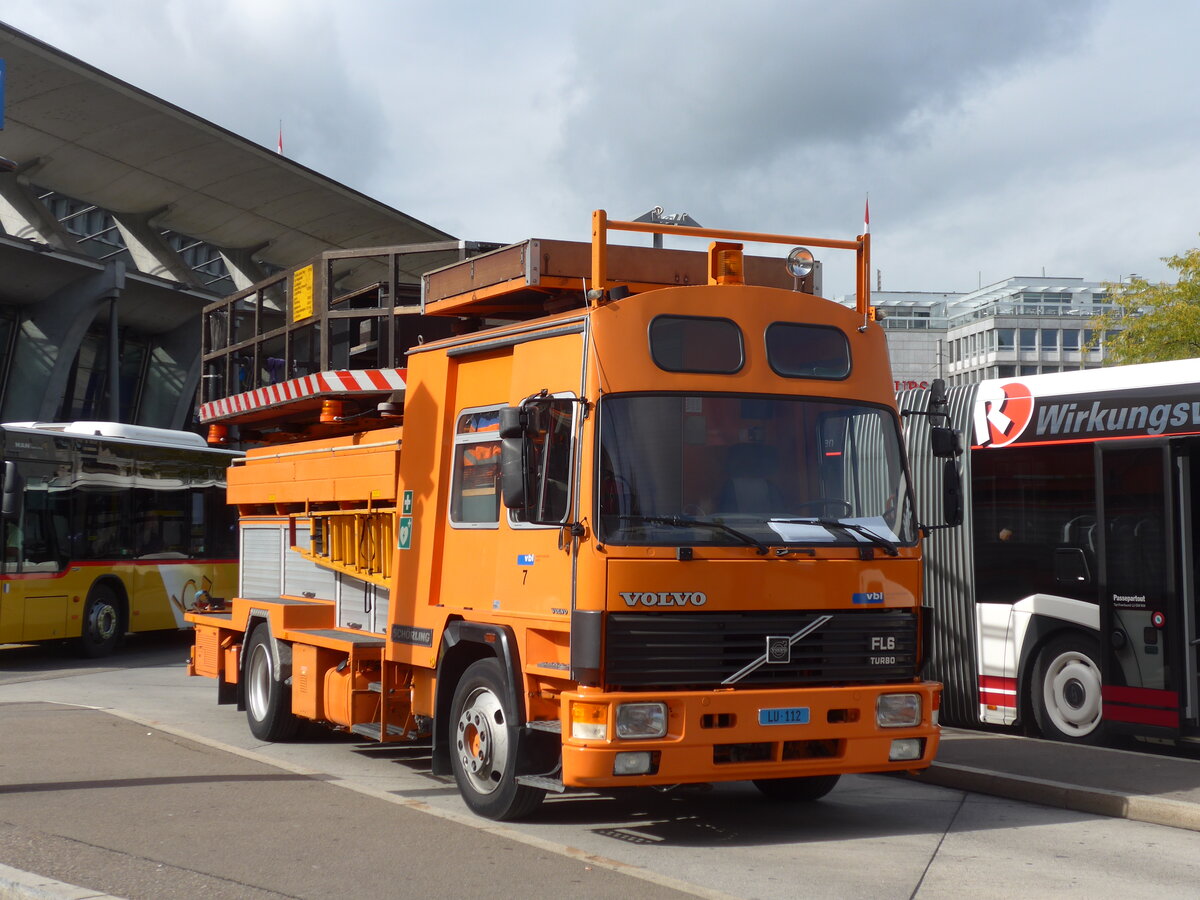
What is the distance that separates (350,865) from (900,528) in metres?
3.43

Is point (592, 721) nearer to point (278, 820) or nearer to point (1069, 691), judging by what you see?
point (278, 820)

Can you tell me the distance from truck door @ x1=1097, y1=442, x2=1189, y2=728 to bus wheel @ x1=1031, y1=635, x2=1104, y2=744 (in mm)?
280

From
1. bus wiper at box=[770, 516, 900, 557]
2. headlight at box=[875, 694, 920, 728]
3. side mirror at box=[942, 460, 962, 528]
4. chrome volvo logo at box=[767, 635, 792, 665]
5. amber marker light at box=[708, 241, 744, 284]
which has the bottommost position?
headlight at box=[875, 694, 920, 728]

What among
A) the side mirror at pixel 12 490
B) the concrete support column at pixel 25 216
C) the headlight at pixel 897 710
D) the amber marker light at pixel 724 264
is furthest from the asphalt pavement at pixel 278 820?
the concrete support column at pixel 25 216

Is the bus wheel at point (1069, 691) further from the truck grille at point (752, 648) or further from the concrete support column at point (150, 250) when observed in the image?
the concrete support column at point (150, 250)

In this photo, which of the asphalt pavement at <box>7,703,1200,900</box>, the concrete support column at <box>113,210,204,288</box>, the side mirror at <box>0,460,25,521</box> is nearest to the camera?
the asphalt pavement at <box>7,703,1200,900</box>

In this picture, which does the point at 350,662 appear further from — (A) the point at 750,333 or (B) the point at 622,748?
(A) the point at 750,333

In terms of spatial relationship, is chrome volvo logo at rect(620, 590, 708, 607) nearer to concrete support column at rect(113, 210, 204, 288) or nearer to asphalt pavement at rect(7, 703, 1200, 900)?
asphalt pavement at rect(7, 703, 1200, 900)

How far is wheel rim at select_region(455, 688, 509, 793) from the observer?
24.9 ft

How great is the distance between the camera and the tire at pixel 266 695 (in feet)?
35.6

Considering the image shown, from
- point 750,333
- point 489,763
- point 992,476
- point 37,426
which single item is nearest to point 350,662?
point 489,763

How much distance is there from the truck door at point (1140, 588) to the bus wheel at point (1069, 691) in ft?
0.92

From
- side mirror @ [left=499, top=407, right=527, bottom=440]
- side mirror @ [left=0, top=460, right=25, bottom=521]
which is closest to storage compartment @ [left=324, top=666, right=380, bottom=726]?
side mirror @ [left=499, top=407, right=527, bottom=440]

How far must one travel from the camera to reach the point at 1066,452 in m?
11.3
